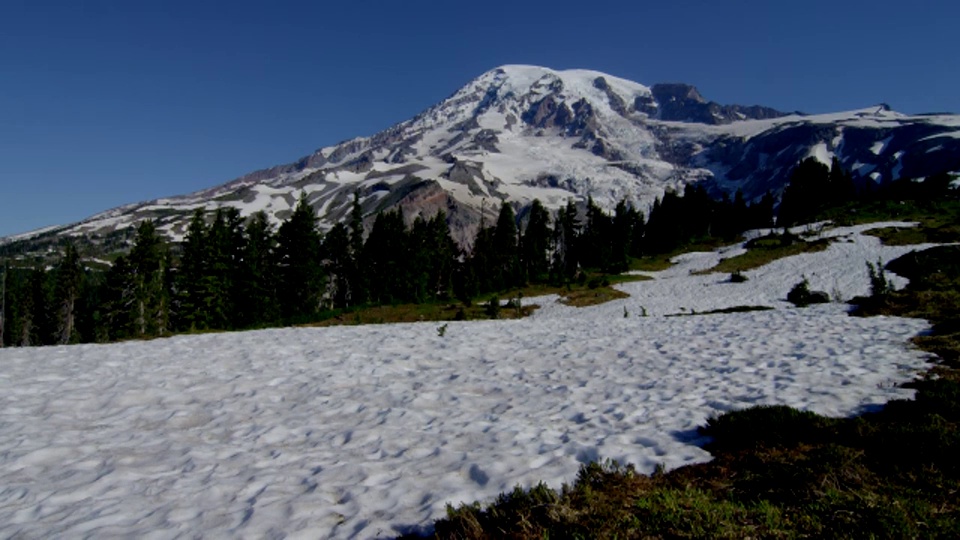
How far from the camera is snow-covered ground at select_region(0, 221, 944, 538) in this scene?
5.77m

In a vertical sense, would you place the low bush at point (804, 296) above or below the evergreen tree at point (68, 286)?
→ below

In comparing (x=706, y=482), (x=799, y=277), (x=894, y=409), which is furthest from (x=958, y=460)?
(x=799, y=277)

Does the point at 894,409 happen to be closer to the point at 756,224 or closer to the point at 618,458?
the point at 618,458

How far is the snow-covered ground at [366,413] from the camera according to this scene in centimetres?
577

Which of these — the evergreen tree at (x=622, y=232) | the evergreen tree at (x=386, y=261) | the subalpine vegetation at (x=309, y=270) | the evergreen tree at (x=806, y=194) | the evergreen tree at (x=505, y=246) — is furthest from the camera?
the evergreen tree at (x=505, y=246)

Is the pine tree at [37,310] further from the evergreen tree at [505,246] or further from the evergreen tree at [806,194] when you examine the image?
the evergreen tree at [806,194]

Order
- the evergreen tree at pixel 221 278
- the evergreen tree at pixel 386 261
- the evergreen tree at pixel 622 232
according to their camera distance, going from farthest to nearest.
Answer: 1. the evergreen tree at pixel 622 232
2. the evergreen tree at pixel 386 261
3. the evergreen tree at pixel 221 278

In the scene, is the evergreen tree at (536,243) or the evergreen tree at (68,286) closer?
the evergreen tree at (68,286)

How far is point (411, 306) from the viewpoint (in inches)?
1921

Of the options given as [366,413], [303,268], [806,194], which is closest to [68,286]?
[303,268]

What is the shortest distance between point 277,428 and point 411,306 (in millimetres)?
40265

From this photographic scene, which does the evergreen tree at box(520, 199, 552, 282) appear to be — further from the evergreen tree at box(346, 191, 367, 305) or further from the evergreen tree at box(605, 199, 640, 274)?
the evergreen tree at box(346, 191, 367, 305)

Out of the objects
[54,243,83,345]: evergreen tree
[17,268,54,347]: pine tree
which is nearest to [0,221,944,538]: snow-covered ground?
[54,243,83,345]: evergreen tree

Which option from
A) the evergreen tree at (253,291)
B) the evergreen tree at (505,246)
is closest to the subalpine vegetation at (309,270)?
the evergreen tree at (253,291)
